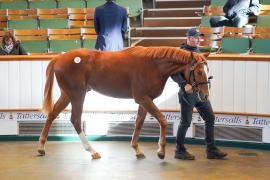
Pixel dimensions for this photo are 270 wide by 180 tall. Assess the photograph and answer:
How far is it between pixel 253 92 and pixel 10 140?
368cm

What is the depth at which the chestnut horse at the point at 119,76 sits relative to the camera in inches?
321

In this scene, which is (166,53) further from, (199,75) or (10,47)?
(10,47)

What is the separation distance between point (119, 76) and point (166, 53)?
0.70 metres

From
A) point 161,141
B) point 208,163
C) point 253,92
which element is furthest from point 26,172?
point 253,92

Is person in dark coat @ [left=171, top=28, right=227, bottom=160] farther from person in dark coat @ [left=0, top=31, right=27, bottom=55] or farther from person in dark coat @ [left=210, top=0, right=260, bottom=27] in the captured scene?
person in dark coat @ [left=210, top=0, right=260, bottom=27]

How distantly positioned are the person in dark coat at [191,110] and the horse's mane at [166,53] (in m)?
0.23

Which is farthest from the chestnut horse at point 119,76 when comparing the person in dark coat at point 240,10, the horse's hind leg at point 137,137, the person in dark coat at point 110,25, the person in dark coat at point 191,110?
the person in dark coat at point 240,10

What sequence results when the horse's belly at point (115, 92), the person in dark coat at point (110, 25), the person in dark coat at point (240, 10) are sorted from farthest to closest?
the person in dark coat at point (240, 10), the person in dark coat at point (110, 25), the horse's belly at point (115, 92)


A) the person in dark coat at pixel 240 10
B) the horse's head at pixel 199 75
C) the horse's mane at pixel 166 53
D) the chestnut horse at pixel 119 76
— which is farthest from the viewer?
the person in dark coat at pixel 240 10

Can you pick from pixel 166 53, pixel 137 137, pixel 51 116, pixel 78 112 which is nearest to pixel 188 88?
pixel 166 53

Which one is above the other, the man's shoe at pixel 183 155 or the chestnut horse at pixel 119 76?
the chestnut horse at pixel 119 76

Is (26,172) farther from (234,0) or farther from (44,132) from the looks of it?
(234,0)

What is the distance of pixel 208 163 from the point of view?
322 inches

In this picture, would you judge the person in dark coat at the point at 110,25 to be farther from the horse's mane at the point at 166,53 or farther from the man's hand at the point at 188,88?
the man's hand at the point at 188,88
